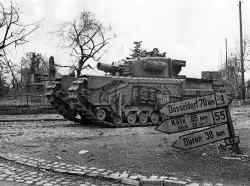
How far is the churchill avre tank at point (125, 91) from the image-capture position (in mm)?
15266

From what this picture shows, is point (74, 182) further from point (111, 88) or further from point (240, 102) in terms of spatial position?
point (240, 102)

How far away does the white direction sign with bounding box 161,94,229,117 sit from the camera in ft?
25.4

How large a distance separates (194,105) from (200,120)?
34 centimetres

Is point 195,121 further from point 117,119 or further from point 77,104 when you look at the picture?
point 117,119

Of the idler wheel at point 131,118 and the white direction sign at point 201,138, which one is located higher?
the white direction sign at point 201,138

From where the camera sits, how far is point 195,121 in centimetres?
776

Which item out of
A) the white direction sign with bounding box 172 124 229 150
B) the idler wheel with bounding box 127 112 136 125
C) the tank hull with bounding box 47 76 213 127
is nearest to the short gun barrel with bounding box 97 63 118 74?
the tank hull with bounding box 47 76 213 127

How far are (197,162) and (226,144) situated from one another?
1244 millimetres

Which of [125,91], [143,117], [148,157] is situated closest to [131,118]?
[143,117]

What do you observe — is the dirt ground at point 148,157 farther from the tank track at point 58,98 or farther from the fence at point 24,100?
the fence at point 24,100

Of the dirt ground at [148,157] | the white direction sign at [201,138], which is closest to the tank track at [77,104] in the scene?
the dirt ground at [148,157]

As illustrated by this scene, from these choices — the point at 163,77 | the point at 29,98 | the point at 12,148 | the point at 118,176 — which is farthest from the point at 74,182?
the point at 29,98

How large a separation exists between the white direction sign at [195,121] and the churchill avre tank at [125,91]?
24.7 feet

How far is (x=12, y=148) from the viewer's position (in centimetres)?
870
